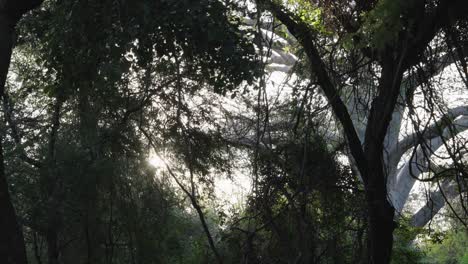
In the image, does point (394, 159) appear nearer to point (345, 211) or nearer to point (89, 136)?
point (345, 211)

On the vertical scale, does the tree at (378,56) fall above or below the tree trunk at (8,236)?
above

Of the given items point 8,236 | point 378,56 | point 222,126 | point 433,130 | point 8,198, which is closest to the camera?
point 8,236

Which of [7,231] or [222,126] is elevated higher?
[222,126]

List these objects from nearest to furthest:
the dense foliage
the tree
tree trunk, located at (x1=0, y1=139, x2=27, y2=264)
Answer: tree trunk, located at (x1=0, y1=139, x2=27, y2=264) → the tree → the dense foliage

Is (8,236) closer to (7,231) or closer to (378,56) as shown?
(7,231)

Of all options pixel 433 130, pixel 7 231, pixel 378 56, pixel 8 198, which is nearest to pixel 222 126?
pixel 433 130

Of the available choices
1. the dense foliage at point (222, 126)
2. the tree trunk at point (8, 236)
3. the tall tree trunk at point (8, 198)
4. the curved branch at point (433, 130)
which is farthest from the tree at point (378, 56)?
the tree trunk at point (8, 236)

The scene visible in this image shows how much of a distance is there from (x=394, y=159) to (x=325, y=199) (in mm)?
8149

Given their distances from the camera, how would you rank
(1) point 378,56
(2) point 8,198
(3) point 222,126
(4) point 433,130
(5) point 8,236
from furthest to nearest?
1. (3) point 222,126
2. (4) point 433,130
3. (1) point 378,56
4. (2) point 8,198
5. (5) point 8,236

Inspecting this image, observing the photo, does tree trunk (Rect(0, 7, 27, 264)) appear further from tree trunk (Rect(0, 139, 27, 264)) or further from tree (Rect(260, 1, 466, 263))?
tree (Rect(260, 1, 466, 263))

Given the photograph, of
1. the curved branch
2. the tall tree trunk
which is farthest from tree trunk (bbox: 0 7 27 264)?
the curved branch

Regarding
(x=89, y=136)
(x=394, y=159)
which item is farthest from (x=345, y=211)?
(x=394, y=159)

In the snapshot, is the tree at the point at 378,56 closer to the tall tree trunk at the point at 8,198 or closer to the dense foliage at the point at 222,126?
the dense foliage at the point at 222,126

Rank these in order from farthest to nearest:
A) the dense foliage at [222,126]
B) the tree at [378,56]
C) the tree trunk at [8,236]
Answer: the dense foliage at [222,126] → the tree at [378,56] → the tree trunk at [8,236]
